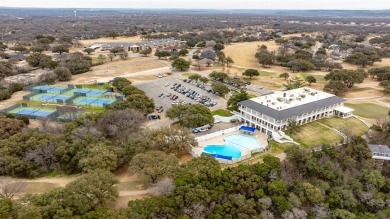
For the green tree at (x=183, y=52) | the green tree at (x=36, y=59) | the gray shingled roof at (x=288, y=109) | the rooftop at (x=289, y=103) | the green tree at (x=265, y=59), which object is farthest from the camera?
the green tree at (x=183, y=52)

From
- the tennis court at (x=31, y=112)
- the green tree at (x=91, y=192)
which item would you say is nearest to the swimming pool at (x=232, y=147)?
the green tree at (x=91, y=192)

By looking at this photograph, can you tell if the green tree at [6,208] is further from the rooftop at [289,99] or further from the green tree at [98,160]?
the rooftop at [289,99]

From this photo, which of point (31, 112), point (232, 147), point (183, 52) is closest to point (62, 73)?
point (31, 112)

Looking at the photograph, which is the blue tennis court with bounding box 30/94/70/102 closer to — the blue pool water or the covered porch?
the blue pool water

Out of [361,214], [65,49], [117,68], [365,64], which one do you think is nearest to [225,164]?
[361,214]

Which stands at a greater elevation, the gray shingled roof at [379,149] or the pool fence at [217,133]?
the gray shingled roof at [379,149]

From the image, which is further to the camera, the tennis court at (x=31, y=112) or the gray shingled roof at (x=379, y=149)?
the tennis court at (x=31, y=112)

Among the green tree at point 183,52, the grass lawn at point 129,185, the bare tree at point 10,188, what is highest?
the green tree at point 183,52
